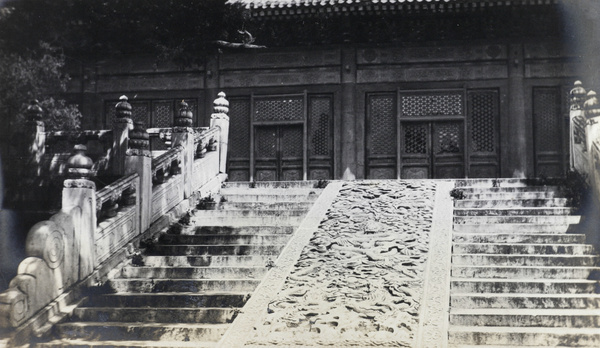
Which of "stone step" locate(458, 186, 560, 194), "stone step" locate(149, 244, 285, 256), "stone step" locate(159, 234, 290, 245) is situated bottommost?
"stone step" locate(149, 244, 285, 256)

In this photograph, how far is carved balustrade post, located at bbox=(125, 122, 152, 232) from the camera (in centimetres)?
938

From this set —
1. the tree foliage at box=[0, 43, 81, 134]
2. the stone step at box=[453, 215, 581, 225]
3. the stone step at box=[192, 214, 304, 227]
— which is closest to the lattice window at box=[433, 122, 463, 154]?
the stone step at box=[453, 215, 581, 225]

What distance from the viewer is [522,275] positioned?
787cm

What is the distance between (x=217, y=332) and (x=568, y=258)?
12.9 feet

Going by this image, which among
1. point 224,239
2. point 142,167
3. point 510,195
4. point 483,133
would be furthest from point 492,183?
point 142,167

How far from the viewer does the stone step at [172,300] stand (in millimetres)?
7617

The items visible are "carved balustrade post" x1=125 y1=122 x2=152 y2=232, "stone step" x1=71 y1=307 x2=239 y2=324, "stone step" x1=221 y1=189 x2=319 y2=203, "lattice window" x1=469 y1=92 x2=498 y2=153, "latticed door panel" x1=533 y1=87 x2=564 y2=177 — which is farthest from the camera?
"lattice window" x1=469 y1=92 x2=498 y2=153

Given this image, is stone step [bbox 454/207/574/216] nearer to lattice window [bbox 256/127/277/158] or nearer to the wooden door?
the wooden door

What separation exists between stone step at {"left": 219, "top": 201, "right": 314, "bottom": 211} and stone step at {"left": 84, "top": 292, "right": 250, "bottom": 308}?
292 centimetres

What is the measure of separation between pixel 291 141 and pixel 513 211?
268 inches

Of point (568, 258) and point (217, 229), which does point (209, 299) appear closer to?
point (217, 229)

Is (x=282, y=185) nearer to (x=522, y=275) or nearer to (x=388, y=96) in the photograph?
(x=388, y=96)

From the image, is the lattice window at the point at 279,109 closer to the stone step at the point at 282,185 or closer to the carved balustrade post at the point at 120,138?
the stone step at the point at 282,185

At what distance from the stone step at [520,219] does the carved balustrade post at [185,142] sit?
155 inches
